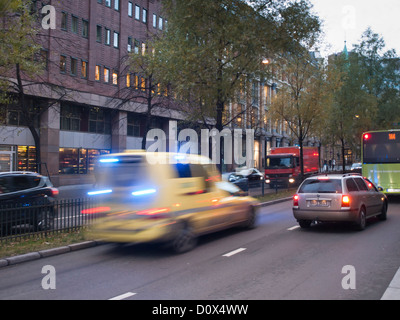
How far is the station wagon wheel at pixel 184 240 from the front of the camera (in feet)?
29.4

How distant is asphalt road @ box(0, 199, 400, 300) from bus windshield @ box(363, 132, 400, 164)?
8939 millimetres

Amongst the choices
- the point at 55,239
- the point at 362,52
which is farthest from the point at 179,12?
the point at 362,52

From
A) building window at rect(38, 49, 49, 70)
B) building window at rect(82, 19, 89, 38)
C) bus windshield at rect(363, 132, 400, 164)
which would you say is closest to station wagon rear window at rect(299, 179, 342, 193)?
bus windshield at rect(363, 132, 400, 164)

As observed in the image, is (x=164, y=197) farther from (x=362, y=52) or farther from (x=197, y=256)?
(x=362, y=52)

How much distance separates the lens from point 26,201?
39.1 feet

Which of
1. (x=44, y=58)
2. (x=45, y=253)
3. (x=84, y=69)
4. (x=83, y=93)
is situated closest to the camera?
(x=45, y=253)

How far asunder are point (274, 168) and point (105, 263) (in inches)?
967

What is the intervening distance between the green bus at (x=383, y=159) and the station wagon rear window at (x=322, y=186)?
8530mm

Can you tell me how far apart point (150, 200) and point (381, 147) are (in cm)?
1471

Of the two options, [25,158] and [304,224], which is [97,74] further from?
[304,224]

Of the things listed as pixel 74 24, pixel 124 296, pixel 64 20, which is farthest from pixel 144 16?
pixel 124 296

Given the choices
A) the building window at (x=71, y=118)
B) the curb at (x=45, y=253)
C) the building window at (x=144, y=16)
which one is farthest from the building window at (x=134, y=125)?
the curb at (x=45, y=253)

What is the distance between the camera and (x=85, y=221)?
1213cm

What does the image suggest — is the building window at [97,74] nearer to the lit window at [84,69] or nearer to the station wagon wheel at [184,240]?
the lit window at [84,69]
